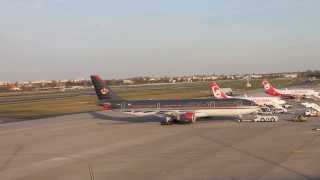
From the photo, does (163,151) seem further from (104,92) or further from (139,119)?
(104,92)

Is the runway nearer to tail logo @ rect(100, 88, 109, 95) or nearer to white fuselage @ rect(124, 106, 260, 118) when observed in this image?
white fuselage @ rect(124, 106, 260, 118)

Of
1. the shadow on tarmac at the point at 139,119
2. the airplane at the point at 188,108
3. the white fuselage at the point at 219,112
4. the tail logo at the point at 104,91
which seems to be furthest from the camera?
the tail logo at the point at 104,91

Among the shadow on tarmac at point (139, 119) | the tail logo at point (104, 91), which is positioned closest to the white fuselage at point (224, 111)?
the shadow on tarmac at point (139, 119)

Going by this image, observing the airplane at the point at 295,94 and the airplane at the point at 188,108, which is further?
the airplane at the point at 295,94

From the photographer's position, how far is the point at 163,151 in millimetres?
38344

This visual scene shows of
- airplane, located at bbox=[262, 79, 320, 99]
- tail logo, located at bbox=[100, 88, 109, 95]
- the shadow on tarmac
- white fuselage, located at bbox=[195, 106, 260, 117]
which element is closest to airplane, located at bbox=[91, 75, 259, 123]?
white fuselage, located at bbox=[195, 106, 260, 117]

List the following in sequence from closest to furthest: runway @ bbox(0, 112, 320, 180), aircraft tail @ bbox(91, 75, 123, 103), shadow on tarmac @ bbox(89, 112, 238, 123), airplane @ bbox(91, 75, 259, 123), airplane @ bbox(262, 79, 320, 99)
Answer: runway @ bbox(0, 112, 320, 180) → airplane @ bbox(91, 75, 259, 123) → shadow on tarmac @ bbox(89, 112, 238, 123) → aircraft tail @ bbox(91, 75, 123, 103) → airplane @ bbox(262, 79, 320, 99)

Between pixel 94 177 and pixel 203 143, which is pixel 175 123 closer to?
pixel 203 143

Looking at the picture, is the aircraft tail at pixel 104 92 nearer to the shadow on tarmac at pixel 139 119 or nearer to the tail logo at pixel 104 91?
the tail logo at pixel 104 91

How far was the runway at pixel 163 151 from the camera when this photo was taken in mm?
29312

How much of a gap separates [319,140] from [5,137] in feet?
100

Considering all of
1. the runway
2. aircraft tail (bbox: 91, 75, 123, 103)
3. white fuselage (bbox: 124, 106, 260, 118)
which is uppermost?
aircraft tail (bbox: 91, 75, 123, 103)

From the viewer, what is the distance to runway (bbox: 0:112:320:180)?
2931 cm

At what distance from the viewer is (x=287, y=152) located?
35.9 metres
